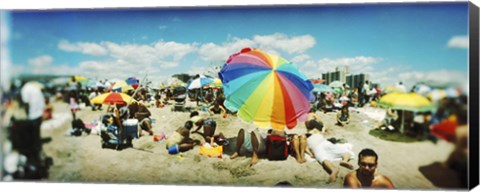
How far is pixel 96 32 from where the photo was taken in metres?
5.75

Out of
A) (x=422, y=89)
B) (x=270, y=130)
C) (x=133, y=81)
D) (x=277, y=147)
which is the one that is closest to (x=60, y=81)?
(x=133, y=81)

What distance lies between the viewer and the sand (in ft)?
17.2

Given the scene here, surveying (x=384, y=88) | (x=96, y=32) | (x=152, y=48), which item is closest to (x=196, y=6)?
(x=152, y=48)

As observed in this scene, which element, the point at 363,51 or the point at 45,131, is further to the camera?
the point at 45,131

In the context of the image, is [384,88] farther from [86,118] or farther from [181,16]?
[86,118]

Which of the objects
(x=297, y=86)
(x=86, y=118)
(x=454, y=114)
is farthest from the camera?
(x=86, y=118)

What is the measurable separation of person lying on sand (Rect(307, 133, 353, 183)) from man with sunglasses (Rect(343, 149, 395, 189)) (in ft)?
0.35

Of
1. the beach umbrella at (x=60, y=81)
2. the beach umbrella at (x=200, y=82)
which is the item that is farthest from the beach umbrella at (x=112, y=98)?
the beach umbrella at (x=200, y=82)

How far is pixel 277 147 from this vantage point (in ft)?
17.9

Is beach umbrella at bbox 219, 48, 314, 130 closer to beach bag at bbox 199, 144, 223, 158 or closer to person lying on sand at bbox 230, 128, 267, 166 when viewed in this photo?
person lying on sand at bbox 230, 128, 267, 166

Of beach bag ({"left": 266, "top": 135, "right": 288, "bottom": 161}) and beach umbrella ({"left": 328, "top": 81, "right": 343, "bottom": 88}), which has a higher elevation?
beach umbrella ({"left": 328, "top": 81, "right": 343, "bottom": 88})

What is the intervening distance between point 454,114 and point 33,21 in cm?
476

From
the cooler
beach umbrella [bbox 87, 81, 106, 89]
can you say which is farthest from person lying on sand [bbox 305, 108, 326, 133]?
beach umbrella [bbox 87, 81, 106, 89]

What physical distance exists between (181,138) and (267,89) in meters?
1.15
